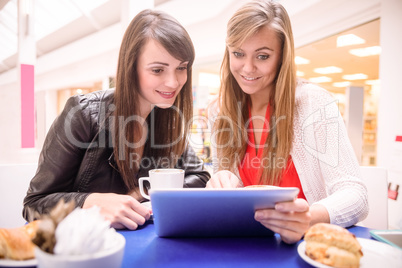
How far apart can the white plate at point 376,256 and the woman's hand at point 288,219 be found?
5 cm

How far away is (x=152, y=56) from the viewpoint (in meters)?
1.29

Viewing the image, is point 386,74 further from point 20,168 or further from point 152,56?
point 20,168

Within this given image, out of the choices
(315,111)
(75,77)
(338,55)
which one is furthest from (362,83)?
(315,111)

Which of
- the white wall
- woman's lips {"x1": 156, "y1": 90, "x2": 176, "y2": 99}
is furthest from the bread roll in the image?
the white wall

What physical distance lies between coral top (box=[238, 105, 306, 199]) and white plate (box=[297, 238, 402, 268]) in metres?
0.70

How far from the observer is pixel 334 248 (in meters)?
0.60

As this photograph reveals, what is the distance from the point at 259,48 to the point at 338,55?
20.0ft

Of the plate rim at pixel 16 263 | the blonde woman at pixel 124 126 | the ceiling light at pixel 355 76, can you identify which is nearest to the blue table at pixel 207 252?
the plate rim at pixel 16 263

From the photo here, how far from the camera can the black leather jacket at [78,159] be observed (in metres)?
1.07

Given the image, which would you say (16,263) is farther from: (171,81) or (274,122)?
(274,122)

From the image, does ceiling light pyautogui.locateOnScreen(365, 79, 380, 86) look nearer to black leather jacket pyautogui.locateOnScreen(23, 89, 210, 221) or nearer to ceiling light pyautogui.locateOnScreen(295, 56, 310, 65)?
ceiling light pyautogui.locateOnScreen(295, 56, 310, 65)

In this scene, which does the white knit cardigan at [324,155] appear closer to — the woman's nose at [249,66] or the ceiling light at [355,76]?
the woman's nose at [249,66]

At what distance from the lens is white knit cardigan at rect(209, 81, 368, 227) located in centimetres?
100

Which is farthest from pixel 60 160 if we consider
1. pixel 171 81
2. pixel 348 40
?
pixel 348 40
